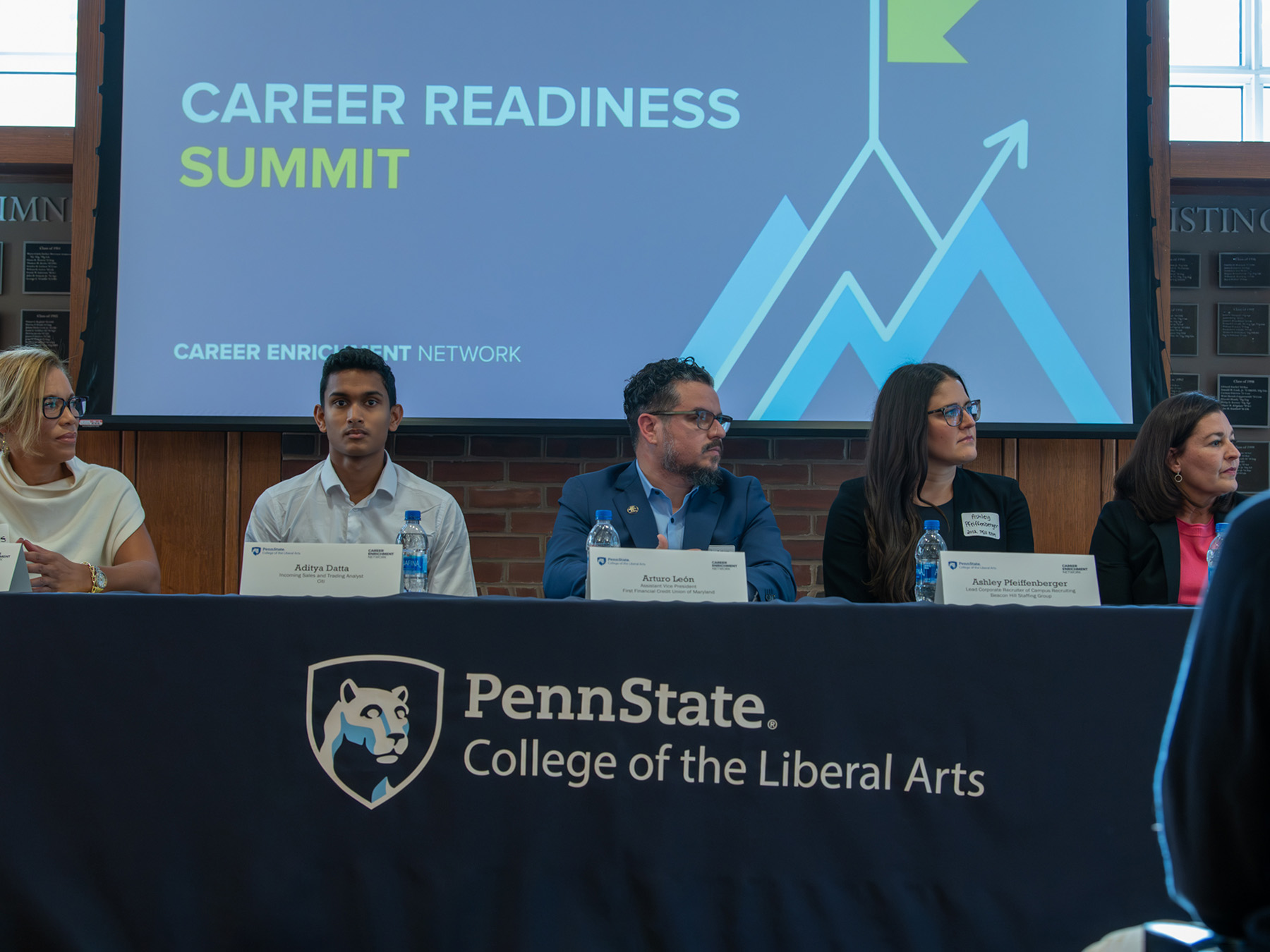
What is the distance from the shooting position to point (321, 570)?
1385mm

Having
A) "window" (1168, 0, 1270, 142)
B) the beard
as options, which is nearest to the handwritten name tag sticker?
the beard

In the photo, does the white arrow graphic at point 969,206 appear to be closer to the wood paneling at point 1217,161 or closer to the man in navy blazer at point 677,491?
the wood paneling at point 1217,161

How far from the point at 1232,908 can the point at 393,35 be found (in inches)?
116

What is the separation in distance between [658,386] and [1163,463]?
1.27 m

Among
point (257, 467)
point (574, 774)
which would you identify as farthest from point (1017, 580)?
point (257, 467)

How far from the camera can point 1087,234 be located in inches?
107

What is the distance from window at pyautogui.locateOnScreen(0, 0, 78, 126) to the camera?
3.04 m

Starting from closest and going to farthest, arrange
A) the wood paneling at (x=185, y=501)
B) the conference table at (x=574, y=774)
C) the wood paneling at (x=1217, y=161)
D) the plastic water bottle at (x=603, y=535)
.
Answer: the conference table at (x=574, y=774)
the plastic water bottle at (x=603, y=535)
the wood paneling at (x=185, y=501)
the wood paneling at (x=1217, y=161)

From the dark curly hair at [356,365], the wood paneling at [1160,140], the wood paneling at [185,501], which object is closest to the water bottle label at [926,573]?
the dark curly hair at [356,365]

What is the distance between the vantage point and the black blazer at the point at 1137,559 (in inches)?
80.3

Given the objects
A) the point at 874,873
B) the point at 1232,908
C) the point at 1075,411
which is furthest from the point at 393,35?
the point at 1232,908

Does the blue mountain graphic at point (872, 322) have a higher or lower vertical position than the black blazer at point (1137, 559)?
higher

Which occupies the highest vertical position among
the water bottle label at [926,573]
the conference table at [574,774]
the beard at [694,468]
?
the beard at [694,468]

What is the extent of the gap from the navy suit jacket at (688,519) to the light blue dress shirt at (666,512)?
0.01 metres
